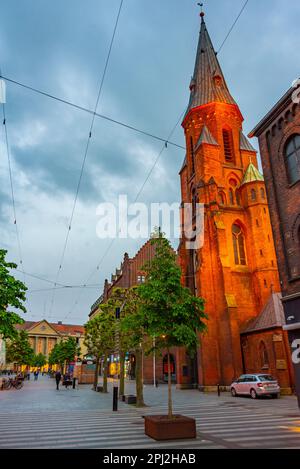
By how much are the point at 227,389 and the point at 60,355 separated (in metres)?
36.1

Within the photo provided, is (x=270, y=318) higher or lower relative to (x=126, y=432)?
higher

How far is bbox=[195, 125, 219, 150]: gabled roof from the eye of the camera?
39.2 metres

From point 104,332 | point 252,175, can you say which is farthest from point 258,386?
point 252,175

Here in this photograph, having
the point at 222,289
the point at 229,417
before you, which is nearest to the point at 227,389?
the point at 222,289

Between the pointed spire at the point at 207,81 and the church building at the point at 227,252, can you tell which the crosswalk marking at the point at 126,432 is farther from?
the pointed spire at the point at 207,81

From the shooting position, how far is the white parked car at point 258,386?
73.3 ft

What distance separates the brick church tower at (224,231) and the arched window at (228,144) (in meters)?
0.12

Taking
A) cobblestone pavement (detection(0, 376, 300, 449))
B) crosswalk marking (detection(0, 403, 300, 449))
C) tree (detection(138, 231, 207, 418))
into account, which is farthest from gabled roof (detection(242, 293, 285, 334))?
tree (detection(138, 231, 207, 418))

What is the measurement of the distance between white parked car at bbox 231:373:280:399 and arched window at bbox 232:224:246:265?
13.3 m

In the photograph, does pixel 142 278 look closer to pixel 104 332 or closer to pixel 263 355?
pixel 104 332

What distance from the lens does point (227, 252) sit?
33781 millimetres

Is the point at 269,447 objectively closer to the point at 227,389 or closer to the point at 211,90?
the point at 227,389

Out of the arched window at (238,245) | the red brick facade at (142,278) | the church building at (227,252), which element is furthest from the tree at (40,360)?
the arched window at (238,245)

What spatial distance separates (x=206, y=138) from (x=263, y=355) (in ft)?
76.8
